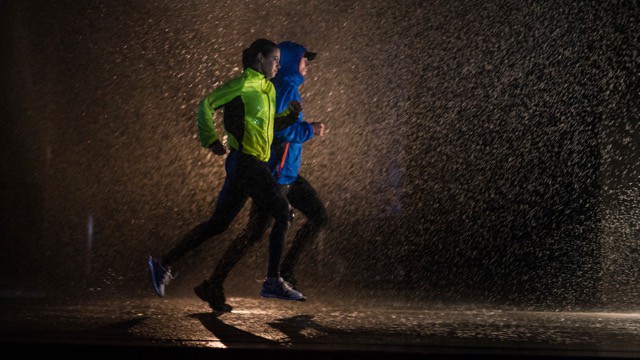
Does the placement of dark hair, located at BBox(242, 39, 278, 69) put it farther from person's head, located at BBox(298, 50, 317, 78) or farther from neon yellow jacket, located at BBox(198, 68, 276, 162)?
person's head, located at BBox(298, 50, 317, 78)

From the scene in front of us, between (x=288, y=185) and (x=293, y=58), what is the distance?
0.82 meters

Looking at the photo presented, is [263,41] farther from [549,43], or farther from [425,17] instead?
[549,43]

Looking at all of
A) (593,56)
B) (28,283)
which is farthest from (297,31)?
(28,283)

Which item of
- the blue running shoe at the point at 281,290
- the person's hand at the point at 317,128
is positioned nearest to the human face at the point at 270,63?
the person's hand at the point at 317,128

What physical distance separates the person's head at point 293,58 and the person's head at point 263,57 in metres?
0.27

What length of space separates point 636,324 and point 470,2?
2.81 metres

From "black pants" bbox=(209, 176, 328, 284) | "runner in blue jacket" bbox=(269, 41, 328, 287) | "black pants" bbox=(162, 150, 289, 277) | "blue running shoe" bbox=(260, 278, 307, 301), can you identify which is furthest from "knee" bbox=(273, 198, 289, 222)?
"blue running shoe" bbox=(260, 278, 307, 301)

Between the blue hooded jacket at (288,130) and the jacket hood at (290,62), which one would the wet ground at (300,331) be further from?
the jacket hood at (290,62)

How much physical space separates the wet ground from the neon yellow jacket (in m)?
1.03

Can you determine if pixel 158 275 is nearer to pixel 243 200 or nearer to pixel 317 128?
pixel 243 200

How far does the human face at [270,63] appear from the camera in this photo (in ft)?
16.3

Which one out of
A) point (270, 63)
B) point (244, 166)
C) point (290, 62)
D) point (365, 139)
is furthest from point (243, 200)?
point (365, 139)

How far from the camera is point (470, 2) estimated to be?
21.2 ft

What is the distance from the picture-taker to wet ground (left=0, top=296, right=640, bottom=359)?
12.1 ft
